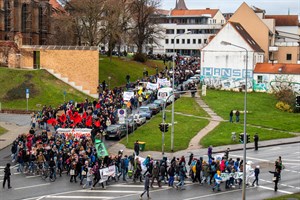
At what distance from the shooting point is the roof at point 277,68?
75.1 m

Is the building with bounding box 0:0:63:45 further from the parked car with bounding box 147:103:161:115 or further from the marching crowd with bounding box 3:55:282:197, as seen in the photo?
the marching crowd with bounding box 3:55:282:197

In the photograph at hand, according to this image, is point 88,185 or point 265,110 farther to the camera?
point 265,110

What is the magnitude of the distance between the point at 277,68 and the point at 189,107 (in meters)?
19.6

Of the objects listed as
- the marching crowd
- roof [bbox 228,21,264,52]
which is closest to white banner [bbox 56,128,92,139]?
the marching crowd

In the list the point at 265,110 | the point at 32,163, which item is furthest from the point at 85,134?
the point at 265,110

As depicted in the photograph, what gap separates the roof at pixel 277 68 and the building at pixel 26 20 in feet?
119

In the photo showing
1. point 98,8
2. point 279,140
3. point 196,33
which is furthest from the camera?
point 196,33

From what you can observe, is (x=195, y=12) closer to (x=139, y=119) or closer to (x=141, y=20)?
(x=141, y=20)

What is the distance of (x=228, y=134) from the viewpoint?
159 ft

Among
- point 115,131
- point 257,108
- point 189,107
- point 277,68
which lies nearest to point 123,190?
point 115,131

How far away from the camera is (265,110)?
6228 cm

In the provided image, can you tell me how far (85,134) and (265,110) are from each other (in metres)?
27.7

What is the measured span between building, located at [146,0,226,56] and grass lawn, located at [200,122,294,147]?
8940cm

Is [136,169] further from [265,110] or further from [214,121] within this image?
[265,110]
